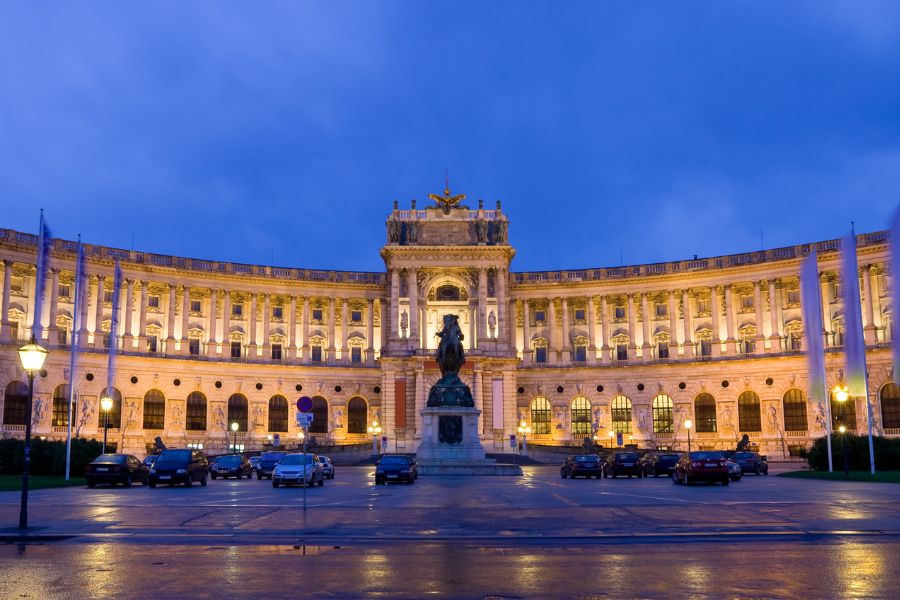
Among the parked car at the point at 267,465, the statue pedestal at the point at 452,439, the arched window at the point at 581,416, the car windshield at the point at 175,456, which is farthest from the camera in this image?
the arched window at the point at 581,416

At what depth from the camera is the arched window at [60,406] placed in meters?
80.6

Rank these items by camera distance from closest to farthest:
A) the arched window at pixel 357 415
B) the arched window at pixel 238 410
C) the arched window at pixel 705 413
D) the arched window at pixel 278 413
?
the arched window at pixel 705 413, the arched window at pixel 238 410, the arched window at pixel 278 413, the arched window at pixel 357 415

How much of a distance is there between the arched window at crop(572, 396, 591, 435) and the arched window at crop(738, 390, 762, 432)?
16249 millimetres

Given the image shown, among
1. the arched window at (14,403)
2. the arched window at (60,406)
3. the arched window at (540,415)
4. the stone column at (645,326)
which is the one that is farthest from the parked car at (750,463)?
the arched window at (14,403)

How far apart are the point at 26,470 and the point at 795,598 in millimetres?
17367

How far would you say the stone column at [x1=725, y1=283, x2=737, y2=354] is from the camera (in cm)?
9156

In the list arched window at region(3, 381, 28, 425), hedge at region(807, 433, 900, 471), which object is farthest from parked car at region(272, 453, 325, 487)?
arched window at region(3, 381, 28, 425)

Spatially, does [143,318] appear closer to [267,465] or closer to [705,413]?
[267,465]

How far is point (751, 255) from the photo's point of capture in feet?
301

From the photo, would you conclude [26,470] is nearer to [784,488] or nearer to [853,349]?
[784,488]

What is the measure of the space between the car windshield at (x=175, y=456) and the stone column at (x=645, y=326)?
2540 inches

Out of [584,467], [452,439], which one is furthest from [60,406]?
[584,467]

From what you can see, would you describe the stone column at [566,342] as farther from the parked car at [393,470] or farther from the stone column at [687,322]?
the parked car at [393,470]

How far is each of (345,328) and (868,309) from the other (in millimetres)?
55334
